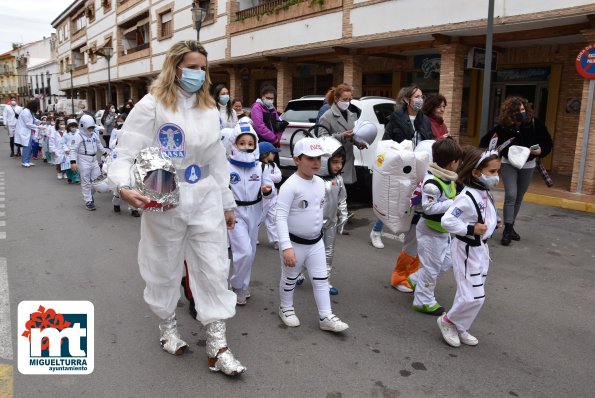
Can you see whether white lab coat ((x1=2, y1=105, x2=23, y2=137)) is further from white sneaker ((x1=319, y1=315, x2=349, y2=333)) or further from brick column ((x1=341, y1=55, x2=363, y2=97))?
white sneaker ((x1=319, y1=315, x2=349, y2=333))

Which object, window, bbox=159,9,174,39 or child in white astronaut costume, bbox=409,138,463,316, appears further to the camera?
window, bbox=159,9,174,39

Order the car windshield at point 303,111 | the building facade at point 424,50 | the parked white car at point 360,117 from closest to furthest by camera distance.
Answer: the parked white car at point 360,117, the car windshield at point 303,111, the building facade at point 424,50

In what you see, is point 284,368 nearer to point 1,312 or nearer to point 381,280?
point 381,280

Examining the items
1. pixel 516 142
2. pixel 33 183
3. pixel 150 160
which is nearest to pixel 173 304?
pixel 150 160

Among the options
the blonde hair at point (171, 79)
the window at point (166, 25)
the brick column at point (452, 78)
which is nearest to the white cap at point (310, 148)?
the blonde hair at point (171, 79)

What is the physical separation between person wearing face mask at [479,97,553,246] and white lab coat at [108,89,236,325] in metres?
4.33

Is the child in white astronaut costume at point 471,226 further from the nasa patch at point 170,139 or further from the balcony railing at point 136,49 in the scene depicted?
the balcony railing at point 136,49

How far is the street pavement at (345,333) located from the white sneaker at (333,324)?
0.06 m

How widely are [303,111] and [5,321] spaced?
6.69m

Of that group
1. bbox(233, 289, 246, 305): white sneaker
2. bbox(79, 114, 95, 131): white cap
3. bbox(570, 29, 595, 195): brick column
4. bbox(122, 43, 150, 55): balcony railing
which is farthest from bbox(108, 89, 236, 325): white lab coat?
bbox(122, 43, 150, 55): balcony railing

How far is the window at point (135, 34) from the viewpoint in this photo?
2891 centimetres

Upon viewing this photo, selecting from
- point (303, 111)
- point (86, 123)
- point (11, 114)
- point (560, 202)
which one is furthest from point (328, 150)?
point (11, 114)

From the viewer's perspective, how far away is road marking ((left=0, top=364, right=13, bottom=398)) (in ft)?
9.41

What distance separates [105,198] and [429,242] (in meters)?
7.29
